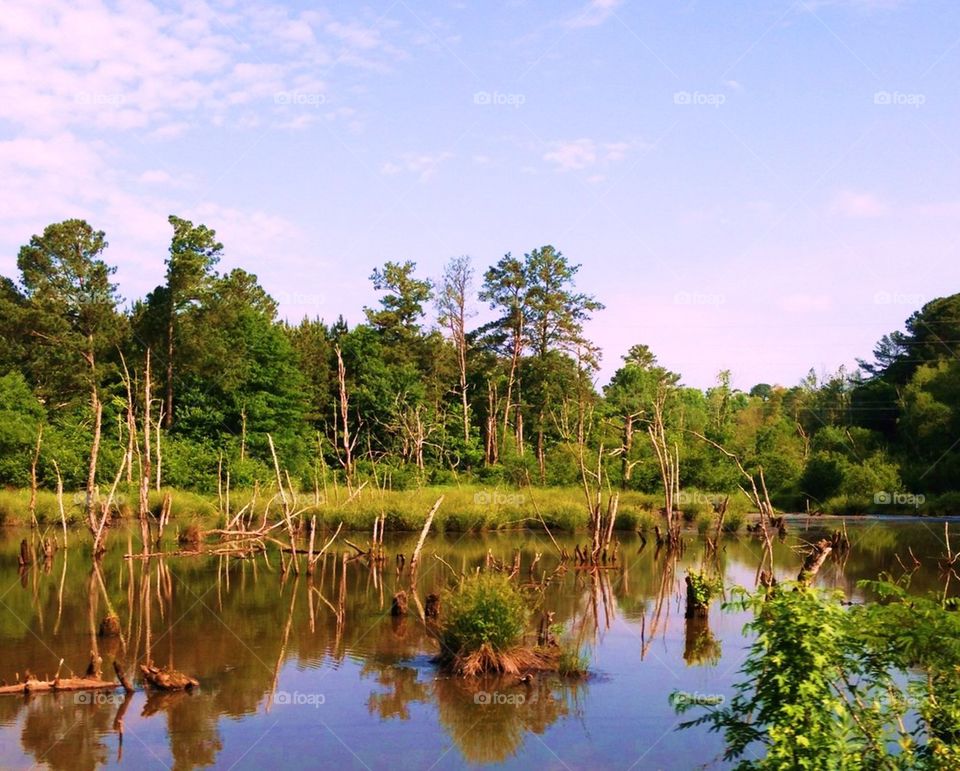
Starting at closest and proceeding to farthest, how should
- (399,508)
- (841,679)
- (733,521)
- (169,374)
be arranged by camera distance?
(841,679) < (399,508) < (733,521) < (169,374)

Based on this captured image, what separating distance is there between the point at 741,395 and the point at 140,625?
99.9m

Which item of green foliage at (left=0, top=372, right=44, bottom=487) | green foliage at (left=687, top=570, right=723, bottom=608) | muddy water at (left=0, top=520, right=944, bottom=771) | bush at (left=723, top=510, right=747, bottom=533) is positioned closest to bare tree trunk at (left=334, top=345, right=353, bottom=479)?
green foliage at (left=0, top=372, right=44, bottom=487)

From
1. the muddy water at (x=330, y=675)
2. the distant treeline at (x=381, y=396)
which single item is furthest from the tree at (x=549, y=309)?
the muddy water at (x=330, y=675)

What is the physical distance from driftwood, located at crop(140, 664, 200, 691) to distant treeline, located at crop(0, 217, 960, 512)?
2540 centimetres

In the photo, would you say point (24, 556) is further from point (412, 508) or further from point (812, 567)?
point (812, 567)


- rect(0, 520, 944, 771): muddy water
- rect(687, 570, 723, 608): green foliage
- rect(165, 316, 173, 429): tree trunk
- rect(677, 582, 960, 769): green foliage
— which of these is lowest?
rect(0, 520, 944, 771): muddy water

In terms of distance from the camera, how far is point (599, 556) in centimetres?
2831

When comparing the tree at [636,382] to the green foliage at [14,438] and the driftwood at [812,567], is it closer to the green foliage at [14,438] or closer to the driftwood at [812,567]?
the green foliage at [14,438]

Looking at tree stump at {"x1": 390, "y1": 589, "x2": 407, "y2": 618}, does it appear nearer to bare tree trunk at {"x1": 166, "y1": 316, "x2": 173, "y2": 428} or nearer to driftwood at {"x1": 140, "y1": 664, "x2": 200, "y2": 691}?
driftwood at {"x1": 140, "y1": 664, "x2": 200, "y2": 691}

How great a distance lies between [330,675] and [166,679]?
2.47m

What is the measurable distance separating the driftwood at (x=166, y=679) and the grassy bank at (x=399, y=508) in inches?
809

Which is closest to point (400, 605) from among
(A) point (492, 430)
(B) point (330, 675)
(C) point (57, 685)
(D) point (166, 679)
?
(B) point (330, 675)

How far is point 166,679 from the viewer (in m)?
13.6

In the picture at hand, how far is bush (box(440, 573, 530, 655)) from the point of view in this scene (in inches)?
566
